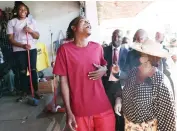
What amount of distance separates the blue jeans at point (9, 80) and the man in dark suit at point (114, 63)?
8.05 feet

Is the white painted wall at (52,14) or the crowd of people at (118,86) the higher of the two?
the white painted wall at (52,14)

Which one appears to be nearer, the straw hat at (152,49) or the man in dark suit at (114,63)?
the straw hat at (152,49)

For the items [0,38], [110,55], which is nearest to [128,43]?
[110,55]

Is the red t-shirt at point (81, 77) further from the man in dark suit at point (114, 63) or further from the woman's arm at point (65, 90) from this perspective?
the man in dark suit at point (114, 63)

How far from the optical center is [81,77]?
1.46 metres

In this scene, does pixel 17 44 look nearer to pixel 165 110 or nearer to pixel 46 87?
pixel 46 87

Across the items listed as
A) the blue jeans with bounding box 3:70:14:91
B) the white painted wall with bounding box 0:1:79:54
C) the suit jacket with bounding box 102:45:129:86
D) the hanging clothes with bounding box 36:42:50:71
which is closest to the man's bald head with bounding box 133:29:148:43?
the suit jacket with bounding box 102:45:129:86

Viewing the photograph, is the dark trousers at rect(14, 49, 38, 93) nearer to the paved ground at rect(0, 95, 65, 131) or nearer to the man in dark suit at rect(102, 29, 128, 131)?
the paved ground at rect(0, 95, 65, 131)

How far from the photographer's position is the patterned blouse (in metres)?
1.27

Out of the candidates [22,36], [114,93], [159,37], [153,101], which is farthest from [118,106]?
[22,36]

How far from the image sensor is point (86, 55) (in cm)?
146

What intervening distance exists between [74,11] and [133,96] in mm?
3496

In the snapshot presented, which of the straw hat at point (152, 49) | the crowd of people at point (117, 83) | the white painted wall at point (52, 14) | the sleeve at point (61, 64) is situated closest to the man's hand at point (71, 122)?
the crowd of people at point (117, 83)

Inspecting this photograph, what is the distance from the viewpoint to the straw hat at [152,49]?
1306mm
